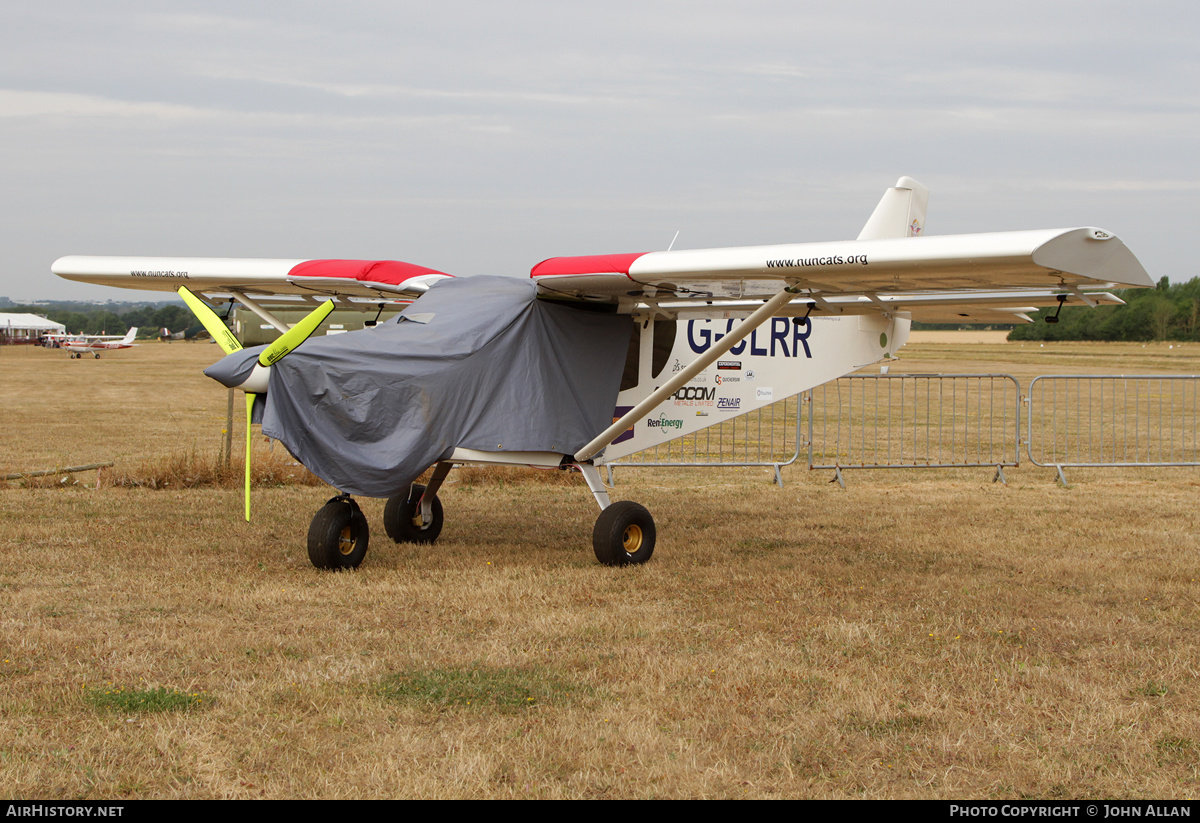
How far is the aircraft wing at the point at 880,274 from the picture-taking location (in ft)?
17.0

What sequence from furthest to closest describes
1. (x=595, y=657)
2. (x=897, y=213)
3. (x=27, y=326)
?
1. (x=27, y=326)
2. (x=897, y=213)
3. (x=595, y=657)

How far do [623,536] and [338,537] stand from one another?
1981mm

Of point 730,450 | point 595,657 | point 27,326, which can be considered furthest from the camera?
point 27,326

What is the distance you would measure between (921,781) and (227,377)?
438cm

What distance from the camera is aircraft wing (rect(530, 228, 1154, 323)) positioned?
518cm

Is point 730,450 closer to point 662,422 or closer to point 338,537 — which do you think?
point 662,422

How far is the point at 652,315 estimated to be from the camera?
845cm

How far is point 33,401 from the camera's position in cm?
2480

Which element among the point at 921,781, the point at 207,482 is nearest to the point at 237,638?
the point at 921,781

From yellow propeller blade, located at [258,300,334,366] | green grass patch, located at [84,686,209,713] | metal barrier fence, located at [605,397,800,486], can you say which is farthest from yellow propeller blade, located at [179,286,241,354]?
metal barrier fence, located at [605,397,800,486]

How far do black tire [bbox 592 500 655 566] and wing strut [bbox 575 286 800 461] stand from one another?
0.49 meters

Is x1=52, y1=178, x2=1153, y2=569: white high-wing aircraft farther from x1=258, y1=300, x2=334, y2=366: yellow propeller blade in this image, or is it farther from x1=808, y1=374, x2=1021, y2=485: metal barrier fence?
x1=808, y1=374, x2=1021, y2=485: metal barrier fence

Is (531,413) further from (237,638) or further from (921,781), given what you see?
(921,781)

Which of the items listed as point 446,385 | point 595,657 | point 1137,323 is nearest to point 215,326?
point 446,385
